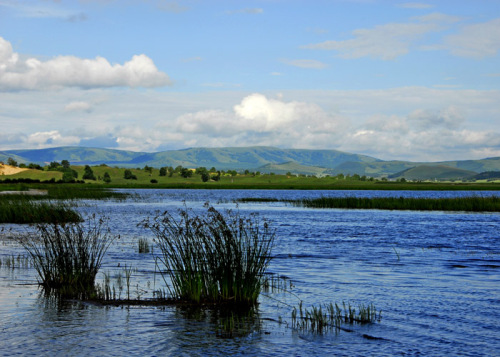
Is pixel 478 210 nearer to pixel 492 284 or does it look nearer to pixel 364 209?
pixel 364 209

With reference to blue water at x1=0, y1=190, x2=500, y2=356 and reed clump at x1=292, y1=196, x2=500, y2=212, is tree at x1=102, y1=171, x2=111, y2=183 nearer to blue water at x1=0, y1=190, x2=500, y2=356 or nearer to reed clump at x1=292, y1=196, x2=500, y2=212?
reed clump at x1=292, y1=196, x2=500, y2=212

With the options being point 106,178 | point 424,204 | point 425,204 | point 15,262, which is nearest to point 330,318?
point 15,262

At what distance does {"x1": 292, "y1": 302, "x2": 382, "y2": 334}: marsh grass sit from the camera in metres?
12.4

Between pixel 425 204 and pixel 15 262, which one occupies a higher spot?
pixel 425 204

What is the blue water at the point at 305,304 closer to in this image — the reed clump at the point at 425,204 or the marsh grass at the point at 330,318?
the marsh grass at the point at 330,318

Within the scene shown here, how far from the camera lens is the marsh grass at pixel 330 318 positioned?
12.4 m

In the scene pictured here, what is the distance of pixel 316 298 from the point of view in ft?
51.4

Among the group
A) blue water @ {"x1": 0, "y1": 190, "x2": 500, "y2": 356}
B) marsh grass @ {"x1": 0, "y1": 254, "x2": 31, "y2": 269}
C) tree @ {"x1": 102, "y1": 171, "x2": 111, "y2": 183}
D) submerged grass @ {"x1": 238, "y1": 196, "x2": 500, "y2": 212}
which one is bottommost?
blue water @ {"x1": 0, "y1": 190, "x2": 500, "y2": 356}

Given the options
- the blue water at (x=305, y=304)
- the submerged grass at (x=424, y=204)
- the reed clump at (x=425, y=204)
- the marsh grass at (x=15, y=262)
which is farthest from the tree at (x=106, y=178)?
the marsh grass at (x=15, y=262)

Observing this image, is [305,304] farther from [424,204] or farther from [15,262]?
[424,204]

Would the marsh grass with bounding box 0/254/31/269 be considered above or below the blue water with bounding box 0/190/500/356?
above

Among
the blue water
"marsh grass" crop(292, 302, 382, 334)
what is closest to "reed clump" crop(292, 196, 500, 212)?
the blue water

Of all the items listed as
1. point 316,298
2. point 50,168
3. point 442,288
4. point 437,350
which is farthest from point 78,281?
point 50,168

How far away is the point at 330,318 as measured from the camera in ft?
42.8
